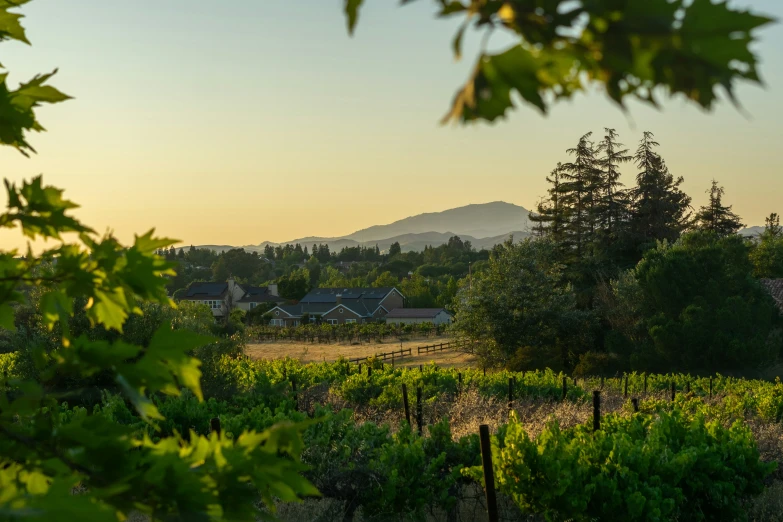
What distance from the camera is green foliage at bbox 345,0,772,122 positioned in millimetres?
720

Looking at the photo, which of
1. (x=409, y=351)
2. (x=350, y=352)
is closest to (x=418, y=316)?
(x=350, y=352)

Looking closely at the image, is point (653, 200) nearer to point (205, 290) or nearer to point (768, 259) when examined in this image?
point (768, 259)

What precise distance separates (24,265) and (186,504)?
0.80 m

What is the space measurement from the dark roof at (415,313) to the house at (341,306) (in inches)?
131

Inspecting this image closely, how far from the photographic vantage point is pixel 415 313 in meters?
75.6

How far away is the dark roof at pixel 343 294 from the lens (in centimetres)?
8562

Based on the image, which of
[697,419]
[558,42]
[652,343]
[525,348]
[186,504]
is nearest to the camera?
[558,42]

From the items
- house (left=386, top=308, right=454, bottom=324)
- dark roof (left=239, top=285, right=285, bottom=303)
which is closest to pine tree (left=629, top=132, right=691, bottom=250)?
house (left=386, top=308, right=454, bottom=324)

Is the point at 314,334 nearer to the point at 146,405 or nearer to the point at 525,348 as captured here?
the point at 525,348

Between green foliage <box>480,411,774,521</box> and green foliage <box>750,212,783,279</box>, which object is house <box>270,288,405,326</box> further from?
green foliage <box>480,411,774,521</box>

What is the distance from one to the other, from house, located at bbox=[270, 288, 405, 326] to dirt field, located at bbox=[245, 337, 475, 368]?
21373 mm

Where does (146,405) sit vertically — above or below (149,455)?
above

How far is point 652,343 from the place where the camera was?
31000 mm

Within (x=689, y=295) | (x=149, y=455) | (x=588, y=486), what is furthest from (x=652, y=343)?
(x=149, y=455)
